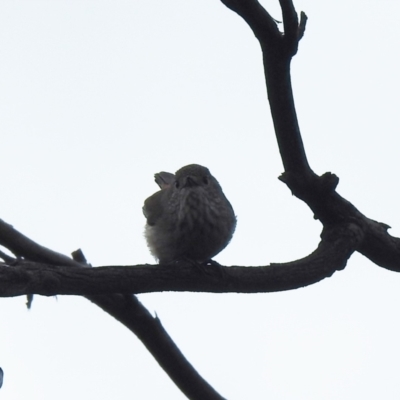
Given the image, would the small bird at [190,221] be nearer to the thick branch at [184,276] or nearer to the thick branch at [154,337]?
the thick branch at [154,337]

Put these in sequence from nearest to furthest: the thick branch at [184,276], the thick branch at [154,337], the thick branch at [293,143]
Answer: the thick branch at [184,276], the thick branch at [293,143], the thick branch at [154,337]

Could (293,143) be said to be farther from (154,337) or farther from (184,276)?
(154,337)

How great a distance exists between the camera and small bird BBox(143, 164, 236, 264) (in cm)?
543

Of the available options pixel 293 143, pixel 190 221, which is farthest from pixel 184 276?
pixel 190 221

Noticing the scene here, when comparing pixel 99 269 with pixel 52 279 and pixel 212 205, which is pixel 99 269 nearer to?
pixel 52 279

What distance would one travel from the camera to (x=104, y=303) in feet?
15.9

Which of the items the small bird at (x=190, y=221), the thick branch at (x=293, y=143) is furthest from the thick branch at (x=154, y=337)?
the thick branch at (x=293, y=143)

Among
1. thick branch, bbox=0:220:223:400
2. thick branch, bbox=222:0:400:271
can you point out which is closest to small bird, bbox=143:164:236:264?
thick branch, bbox=0:220:223:400

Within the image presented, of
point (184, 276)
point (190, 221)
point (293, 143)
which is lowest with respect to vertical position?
point (184, 276)

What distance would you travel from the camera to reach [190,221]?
545 cm

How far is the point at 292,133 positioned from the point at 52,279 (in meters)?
1.55

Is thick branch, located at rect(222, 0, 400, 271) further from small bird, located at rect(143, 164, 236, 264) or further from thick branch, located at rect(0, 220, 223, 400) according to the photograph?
thick branch, located at rect(0, 220, 223, 400)

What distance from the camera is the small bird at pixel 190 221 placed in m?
5.43

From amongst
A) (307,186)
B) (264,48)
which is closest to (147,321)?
(307,186)
